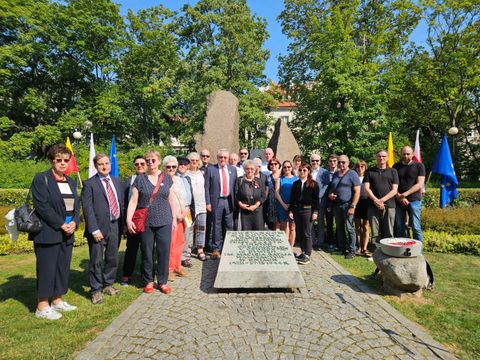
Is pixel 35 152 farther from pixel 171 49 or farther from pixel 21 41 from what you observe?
pixel 171 49

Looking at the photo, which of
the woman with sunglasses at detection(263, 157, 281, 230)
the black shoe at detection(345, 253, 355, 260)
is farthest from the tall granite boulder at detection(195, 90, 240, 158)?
the black shoe at detection(345, 253, 355, 260)

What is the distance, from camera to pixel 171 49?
24.4m

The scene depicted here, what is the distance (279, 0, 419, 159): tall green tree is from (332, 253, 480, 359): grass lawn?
36.8ft

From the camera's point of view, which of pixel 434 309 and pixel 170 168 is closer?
pixel 434 309

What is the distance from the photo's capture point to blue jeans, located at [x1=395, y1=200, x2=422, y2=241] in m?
5.96

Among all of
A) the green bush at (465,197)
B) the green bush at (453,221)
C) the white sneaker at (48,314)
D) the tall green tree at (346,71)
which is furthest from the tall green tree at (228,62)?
the white sneaker at (48,314)

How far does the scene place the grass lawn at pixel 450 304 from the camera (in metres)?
3.37

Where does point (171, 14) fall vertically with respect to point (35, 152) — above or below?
above

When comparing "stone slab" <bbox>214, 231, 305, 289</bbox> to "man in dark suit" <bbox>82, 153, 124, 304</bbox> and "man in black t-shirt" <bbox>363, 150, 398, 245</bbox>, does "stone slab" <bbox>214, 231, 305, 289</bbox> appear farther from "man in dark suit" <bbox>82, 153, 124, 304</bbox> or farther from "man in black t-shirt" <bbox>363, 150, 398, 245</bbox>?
"man in black t-shirt" <bbox>363, 150, 398, 245</bbox>

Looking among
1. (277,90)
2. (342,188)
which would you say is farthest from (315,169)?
(277,90)

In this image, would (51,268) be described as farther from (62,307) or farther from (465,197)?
(465,197)

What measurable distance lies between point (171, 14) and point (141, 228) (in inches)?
988

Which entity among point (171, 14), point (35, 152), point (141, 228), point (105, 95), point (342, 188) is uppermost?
point (171, 14)

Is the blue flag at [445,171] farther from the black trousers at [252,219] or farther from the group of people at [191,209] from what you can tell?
the black trousers at [252,219]
